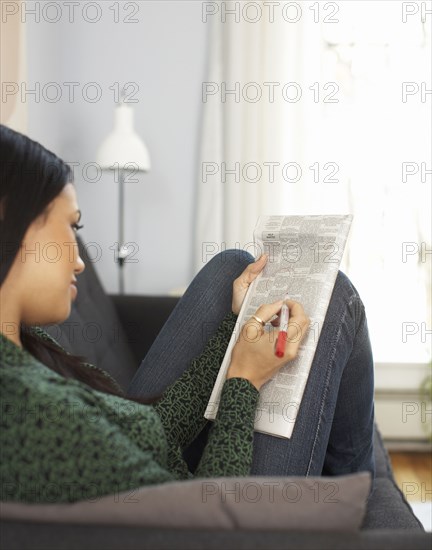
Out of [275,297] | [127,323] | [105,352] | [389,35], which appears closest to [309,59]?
[389,35]

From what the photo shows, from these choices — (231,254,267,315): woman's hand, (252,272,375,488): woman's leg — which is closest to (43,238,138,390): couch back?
(231,254,267,315): woman's hand

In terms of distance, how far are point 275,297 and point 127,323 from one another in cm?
127

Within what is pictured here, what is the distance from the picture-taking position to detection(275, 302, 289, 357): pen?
4.08 feet

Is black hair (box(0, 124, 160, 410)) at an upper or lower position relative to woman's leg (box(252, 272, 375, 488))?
upper

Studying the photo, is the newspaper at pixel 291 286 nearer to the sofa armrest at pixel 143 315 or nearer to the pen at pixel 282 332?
the pen at pixel 282 332

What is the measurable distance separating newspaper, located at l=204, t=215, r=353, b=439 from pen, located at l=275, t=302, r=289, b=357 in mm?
18

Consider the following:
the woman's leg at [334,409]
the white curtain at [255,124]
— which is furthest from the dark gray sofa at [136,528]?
the white curtain at [255,124]

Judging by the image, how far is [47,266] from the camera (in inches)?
42.3

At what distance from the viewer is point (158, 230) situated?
3.50 meters

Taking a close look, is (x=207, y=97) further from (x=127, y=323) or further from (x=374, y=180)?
(x=127, y=323)

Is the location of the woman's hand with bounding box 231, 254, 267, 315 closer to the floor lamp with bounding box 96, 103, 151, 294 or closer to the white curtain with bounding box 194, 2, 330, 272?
the floor lamp with bounding box 96, 103, 151, 294

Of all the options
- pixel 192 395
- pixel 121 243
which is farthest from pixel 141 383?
pixel 121 243

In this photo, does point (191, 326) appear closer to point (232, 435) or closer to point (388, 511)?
point (232, 435)

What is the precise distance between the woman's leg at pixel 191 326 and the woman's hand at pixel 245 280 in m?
0.04
